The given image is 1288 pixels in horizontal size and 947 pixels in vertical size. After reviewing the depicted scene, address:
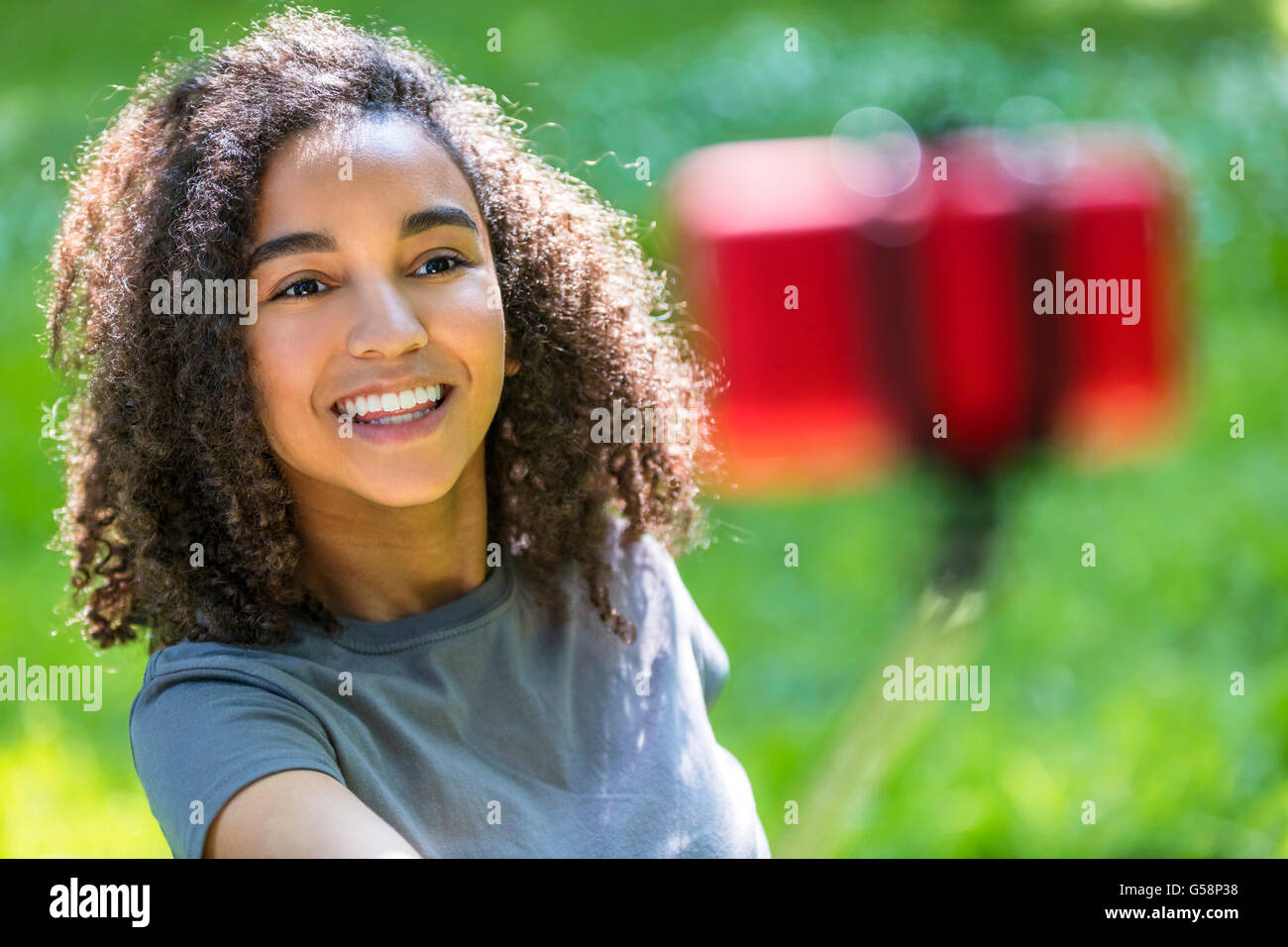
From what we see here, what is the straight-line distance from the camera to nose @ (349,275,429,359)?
113 centimetres

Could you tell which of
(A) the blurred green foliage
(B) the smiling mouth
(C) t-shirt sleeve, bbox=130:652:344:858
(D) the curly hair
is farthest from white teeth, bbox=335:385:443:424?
(A) the blurred green foliage

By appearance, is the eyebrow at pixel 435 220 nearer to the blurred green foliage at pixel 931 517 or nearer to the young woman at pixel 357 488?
the young woman at pixel 357 488

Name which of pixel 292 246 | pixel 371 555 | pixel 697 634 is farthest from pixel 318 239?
pixel 697 634

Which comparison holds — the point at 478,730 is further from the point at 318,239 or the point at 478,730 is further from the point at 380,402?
the point at 318,239

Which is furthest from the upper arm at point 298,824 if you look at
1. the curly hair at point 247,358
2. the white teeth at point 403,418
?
the white teeth at point 403,418

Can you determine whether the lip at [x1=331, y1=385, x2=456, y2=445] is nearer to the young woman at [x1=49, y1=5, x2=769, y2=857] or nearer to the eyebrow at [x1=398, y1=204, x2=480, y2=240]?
the young woman at [x1=49, y1=5, x2=769, y2=857]

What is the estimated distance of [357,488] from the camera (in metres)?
1.17

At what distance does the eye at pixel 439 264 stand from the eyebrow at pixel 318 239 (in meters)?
0.02

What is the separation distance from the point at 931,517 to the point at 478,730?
0.71 meters

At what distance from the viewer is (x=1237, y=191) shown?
Result: 5.71 meters

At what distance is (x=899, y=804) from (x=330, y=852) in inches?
75.8

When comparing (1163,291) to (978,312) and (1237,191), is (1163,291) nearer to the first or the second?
(978,312)

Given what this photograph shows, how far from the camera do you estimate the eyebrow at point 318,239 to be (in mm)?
1146
